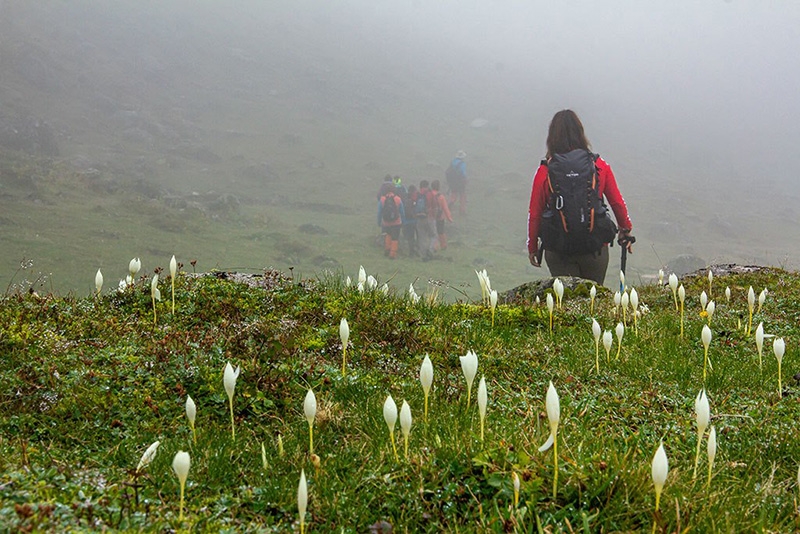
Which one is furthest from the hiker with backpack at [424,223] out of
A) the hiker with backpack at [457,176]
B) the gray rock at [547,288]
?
the gray rock at [547,288]

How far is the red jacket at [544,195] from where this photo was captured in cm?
1158

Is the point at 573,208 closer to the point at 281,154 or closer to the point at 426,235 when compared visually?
the point at 426,235

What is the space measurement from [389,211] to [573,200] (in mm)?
28833

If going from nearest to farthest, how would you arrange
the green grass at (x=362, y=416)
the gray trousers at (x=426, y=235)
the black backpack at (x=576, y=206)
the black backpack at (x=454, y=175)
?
the green grass at (x=362, y=416) → the black backpack at (x=576, y=206) → the gray trousers at (x=426, y=235) → the black backpack at (x=454, y=175)

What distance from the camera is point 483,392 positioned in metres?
3.53

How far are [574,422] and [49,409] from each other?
146 inches

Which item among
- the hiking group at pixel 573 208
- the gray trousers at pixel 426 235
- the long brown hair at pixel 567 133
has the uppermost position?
the long brown hair at pixel 567 133

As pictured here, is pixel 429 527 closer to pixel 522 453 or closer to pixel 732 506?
pixel 522 453

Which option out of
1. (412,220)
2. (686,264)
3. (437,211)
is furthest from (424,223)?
(686,264)

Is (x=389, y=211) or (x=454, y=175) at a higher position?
(x=454, y=175)

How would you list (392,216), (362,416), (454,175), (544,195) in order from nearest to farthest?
(362,416) < (544,195) < (392,216) < (454,175)

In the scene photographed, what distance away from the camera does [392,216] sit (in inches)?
1582

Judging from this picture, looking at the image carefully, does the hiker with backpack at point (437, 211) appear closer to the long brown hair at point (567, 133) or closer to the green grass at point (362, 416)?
the long brown hair at point (567, 133)

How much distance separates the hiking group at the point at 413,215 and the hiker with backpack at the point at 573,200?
86.2 ft
